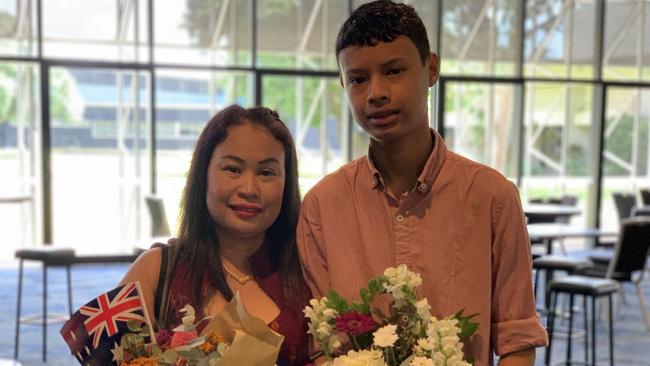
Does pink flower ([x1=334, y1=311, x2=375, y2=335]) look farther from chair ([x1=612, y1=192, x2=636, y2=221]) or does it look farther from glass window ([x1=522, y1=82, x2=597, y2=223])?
glass window ([x1=522, y1=82, x2=597, y2=223])

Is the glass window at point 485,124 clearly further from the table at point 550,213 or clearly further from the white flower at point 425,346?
the white flower at point 425,346

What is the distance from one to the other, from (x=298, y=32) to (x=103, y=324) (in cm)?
811

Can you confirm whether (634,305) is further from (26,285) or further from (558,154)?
→ (26,285)

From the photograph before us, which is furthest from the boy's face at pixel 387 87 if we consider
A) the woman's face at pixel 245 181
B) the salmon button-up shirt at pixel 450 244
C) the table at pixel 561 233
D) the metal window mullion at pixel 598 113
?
the metal window mullion at pixel 598 113

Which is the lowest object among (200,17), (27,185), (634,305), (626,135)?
(634,305)

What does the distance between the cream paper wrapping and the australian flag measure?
144 mm

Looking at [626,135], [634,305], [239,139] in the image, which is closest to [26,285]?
[634,305]

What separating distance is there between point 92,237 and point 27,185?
97cm

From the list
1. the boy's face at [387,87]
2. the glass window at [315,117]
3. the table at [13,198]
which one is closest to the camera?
the boy's face at [387,87]

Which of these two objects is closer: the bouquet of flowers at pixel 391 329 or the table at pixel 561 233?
the bouquet of flowers at pixel 391 329

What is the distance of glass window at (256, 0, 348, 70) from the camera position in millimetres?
8953

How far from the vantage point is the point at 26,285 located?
7.62 m

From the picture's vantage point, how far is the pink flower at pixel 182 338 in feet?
3.77

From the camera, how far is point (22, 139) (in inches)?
338
